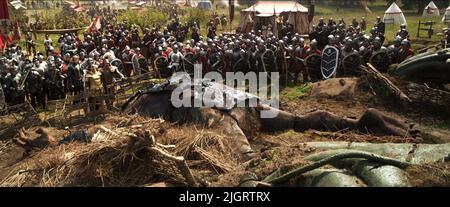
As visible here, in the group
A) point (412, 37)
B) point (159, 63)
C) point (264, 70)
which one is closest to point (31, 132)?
point (159, 63)

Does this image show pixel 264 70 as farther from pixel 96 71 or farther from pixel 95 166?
pixel 95 166

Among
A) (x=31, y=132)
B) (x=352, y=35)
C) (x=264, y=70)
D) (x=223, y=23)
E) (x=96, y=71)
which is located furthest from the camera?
(x=223, y=23)

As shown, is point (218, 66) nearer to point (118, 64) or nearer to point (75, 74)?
point (118, 64)

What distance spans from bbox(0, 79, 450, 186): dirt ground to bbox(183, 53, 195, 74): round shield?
5172 millimetres

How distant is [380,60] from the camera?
1752 centimetres

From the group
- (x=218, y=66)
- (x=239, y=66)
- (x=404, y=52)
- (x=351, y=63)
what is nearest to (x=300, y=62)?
(x=351, y=63)

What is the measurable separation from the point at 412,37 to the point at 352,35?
39.9ft

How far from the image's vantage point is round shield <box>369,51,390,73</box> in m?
17.5

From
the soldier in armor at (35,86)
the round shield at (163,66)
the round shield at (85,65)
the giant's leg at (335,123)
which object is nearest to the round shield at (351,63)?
the giant's leg at (335,123)

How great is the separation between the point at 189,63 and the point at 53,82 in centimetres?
543

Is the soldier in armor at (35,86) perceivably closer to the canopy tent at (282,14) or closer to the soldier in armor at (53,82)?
the soldier in armor at (53,82)

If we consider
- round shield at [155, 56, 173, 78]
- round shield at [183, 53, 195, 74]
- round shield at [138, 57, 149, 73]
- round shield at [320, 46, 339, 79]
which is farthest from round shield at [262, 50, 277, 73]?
round shield at [138, 57, 149, 73]

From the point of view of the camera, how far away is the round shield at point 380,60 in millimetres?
17469

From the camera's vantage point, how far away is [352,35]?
21.1m
